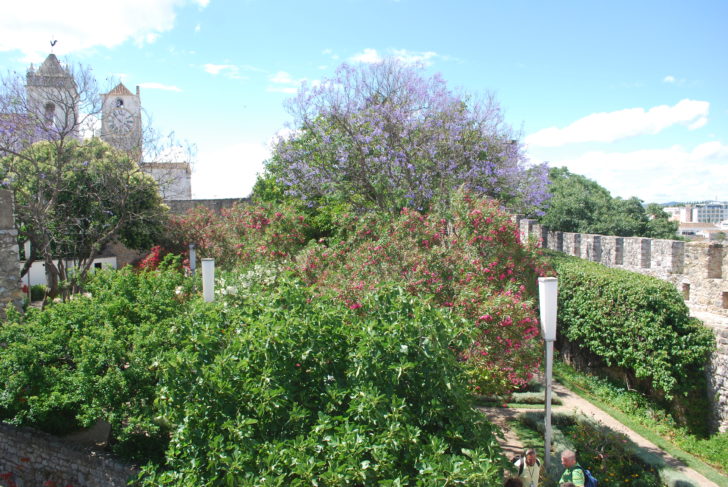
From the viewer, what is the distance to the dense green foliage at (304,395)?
13.5ft

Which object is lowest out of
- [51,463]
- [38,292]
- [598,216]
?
[51,463]

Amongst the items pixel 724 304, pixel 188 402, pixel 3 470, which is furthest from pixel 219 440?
pixel 724 304

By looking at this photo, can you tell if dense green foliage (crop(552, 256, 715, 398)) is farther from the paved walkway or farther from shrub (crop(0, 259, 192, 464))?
shrub (crop(0, 259, 192, 464))

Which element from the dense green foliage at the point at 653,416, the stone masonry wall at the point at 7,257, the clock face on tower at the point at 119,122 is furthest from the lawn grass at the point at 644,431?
the clock face on tower at the point at 119,122

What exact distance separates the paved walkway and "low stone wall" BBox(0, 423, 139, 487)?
4.81 meters

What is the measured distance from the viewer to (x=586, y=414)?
966cm

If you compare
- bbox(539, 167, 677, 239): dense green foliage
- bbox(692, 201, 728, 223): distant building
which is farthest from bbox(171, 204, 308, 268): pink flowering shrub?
bbox(692, 201, 728, 223): distant building

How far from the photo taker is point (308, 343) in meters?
4.79

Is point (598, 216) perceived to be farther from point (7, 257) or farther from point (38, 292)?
point (38, 292)

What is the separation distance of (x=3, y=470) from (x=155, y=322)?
11.3 ft

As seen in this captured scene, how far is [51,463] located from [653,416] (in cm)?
1027

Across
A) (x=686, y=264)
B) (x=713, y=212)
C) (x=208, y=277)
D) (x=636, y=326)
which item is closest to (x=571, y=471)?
(x=208, y=277)

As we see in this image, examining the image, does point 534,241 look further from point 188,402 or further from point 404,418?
point 188,402

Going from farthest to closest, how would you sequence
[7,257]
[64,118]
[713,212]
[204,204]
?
1. [713,212]
2. [204,204]
3. [64,118]
4. [7,257]
